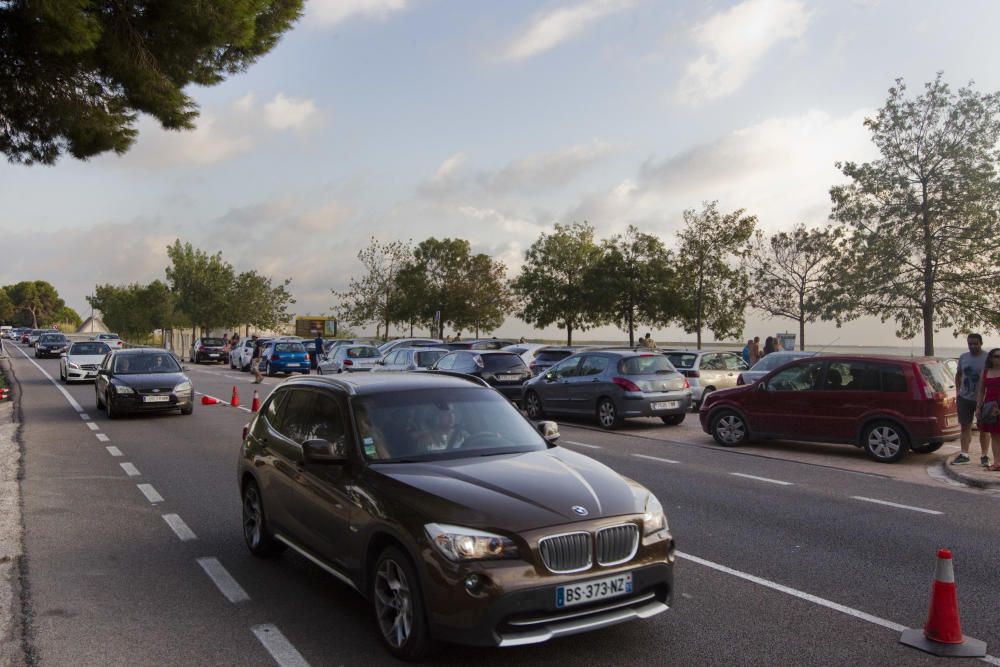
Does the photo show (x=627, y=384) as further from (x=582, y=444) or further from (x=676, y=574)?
(x=676, y=574)

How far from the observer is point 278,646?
4703 millimetres

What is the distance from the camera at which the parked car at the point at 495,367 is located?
20.6 metres

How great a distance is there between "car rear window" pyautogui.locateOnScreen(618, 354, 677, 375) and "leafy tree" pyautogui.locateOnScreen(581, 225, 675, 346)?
26.3 m

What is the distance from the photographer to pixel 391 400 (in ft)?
18.4

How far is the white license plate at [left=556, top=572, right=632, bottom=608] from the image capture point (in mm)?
4164

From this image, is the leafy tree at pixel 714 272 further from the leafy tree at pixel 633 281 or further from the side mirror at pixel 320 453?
the side mirror at pixel 320 453

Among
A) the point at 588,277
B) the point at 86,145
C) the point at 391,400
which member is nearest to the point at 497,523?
the point at 391,400

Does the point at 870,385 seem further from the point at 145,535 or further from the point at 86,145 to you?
the point at 86,145

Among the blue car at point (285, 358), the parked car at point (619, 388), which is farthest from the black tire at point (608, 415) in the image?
the blue car at point (285, 358)

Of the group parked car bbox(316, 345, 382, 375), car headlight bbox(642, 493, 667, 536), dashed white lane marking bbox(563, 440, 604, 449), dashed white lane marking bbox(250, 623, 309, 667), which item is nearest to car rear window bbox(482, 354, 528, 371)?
dashed white lane marking bbox(563, 440, 604, 449)

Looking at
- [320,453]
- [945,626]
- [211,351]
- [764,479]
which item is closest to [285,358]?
[211,351]

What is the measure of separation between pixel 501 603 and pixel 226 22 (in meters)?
9.88

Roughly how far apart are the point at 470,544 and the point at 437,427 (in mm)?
1423

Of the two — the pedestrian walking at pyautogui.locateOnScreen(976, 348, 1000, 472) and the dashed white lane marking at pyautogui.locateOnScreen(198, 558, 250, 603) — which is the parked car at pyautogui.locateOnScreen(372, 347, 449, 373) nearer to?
the pedestrian walking at pyautogui.locateOnScreen(976, 348, 1000, 472)
